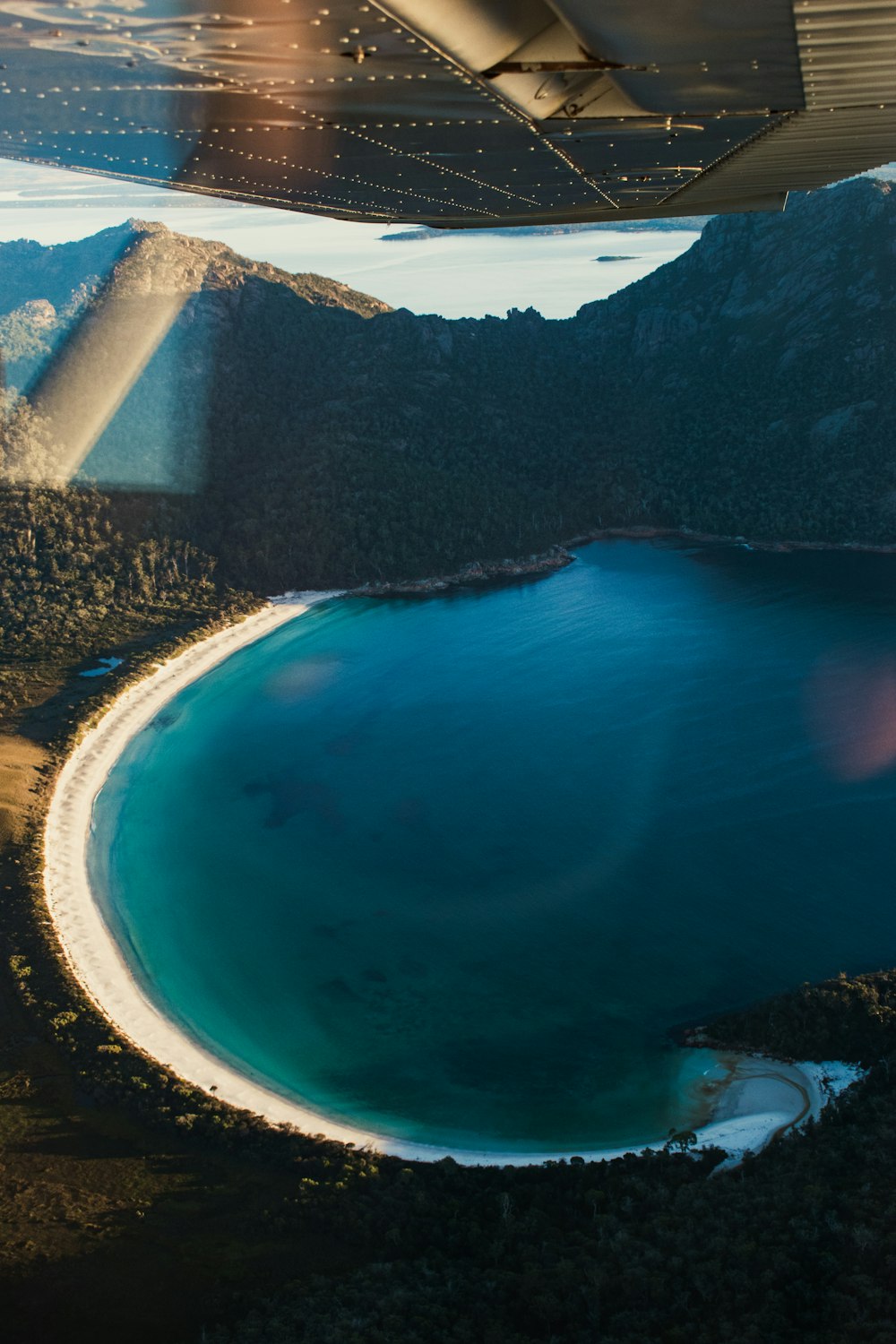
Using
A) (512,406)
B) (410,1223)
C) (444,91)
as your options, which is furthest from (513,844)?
(512,406)

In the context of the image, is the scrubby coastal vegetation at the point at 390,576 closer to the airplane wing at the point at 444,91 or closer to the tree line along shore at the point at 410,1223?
the tree line along shore at the point at 410,1223

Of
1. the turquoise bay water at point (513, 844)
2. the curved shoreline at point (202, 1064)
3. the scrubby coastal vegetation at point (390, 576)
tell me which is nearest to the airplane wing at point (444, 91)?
the scrubby coastal vegetation at point (390, 576)

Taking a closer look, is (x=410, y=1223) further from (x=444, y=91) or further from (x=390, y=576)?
(x=390, y=576)

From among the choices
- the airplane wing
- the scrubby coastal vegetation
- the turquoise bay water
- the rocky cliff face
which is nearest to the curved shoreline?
the turquoise bay water

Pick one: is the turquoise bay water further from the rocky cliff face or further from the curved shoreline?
the rocky cliff face

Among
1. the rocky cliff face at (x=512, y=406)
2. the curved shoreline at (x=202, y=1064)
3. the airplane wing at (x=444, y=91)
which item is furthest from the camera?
the rocky cliff face at (x=512, y=406)

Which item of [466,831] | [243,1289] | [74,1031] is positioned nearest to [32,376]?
[466,831]
